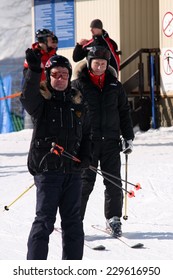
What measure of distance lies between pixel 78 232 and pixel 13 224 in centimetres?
241

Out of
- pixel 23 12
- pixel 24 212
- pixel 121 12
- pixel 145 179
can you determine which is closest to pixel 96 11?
pixel 121 12

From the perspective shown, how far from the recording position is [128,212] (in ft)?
27.1

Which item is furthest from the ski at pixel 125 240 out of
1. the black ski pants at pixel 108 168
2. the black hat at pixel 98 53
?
the black hat at pixel 98 53

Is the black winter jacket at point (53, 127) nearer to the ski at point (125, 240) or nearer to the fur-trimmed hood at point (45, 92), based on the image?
the fur-trimmed hood at point (45, 92)

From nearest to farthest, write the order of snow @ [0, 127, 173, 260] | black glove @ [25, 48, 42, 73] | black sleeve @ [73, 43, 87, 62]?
black glove @ [25, 48, 42, 73]
snow @ [0, 127, 173, 260]
black sleeve @ [73, 43, 87, 62]

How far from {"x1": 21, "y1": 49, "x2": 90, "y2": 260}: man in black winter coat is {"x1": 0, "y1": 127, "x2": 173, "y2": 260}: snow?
38.1 inches

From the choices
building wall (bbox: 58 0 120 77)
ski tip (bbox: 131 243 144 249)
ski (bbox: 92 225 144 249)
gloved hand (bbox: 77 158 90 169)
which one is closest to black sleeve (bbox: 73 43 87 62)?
ski (bbox: 92 225 144 249)

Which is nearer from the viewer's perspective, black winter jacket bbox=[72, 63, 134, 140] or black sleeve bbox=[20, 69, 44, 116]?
black sleeve bbox=[20, 69, 44, 116]

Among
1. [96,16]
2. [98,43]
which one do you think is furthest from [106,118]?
[96,16]

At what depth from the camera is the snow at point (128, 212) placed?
646 cm

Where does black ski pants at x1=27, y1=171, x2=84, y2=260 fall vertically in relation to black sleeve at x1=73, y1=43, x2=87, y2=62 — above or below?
below

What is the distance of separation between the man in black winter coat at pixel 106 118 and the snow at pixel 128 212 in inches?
17.1

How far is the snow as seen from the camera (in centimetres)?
646

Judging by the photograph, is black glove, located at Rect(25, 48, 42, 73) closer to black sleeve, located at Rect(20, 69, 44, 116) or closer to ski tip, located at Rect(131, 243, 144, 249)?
black sleeve, located at Rect(20, 69, 44, 116)
